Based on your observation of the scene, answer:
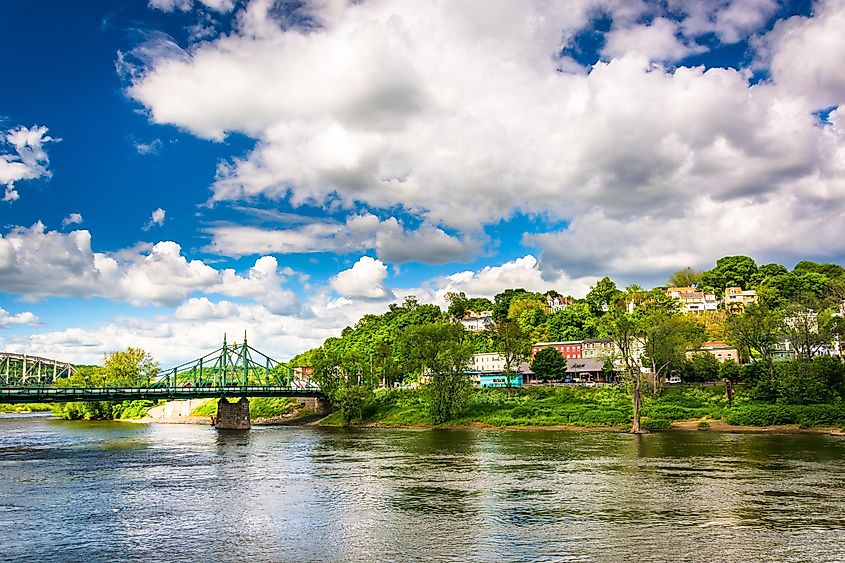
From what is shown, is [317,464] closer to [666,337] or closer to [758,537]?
[758,537]

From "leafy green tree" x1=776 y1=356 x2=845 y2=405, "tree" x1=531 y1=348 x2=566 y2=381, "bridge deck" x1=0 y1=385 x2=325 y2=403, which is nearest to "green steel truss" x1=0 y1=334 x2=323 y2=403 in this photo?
"bridge deck" x1=0 y1=385 x2=325 y2=403

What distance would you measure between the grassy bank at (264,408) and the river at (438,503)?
193ft

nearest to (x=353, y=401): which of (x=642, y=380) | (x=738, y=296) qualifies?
(x=642, y=380)

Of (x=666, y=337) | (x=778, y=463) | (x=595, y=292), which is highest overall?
(x=595, y=292)

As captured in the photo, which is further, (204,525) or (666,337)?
(666,337)

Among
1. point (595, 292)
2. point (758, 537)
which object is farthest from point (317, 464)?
point (595, 292)

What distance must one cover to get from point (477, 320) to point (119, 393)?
4475 inches

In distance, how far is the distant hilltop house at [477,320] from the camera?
7090 inches

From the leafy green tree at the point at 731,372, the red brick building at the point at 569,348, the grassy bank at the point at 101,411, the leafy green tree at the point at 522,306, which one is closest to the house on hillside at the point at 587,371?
the red brick building at the point at 569,348

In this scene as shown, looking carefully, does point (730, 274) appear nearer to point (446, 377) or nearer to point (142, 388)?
point (446, 377)

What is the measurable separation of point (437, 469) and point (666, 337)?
58582 millimetres

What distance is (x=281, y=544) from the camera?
25.1 meters

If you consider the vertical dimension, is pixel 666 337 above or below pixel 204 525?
above

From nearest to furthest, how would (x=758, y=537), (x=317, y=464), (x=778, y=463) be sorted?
(x=758, y=537) → (x=778, y=463) → (x=317, y=464)
